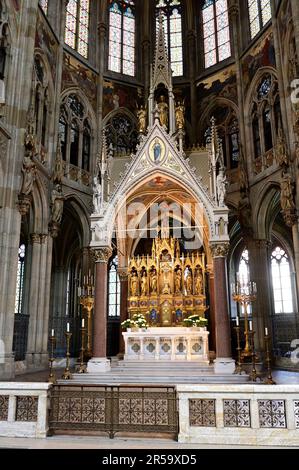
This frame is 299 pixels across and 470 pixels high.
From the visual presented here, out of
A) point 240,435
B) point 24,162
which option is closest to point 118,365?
point 24,162

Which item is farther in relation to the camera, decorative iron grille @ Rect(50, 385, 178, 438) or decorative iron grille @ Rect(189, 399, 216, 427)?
decorative iron grille @ Rect(50, 385, 178, 438)

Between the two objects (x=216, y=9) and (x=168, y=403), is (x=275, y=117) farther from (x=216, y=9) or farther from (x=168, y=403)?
(x=168, y=403)

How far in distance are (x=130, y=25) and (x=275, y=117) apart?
45.0 ft

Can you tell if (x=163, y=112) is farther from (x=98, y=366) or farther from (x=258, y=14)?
(x=98, y=366)

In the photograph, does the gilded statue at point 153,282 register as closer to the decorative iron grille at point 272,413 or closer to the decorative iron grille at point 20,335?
the decorative iron grille at point 20,335

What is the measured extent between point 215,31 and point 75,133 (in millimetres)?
11552

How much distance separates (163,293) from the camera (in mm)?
17828

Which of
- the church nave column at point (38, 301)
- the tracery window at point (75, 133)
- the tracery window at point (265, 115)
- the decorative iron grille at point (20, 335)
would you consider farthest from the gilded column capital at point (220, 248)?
the tracery window at point (75, 133)

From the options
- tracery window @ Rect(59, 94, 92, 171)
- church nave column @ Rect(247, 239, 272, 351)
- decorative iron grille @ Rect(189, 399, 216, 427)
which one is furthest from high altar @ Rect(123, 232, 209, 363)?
decorative iron grille @ Rect(189, 399, 216, 427)

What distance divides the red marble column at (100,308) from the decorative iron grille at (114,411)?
7.91 m

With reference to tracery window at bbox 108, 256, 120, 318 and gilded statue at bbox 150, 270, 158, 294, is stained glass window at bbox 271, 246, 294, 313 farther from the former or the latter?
gilded statue at bbox 150, 270, 158, 294

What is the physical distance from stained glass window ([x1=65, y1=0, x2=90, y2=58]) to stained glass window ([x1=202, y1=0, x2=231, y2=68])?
25.4 feet

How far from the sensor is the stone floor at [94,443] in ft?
19.7

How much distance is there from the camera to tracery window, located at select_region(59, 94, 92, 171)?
22.8 meters
